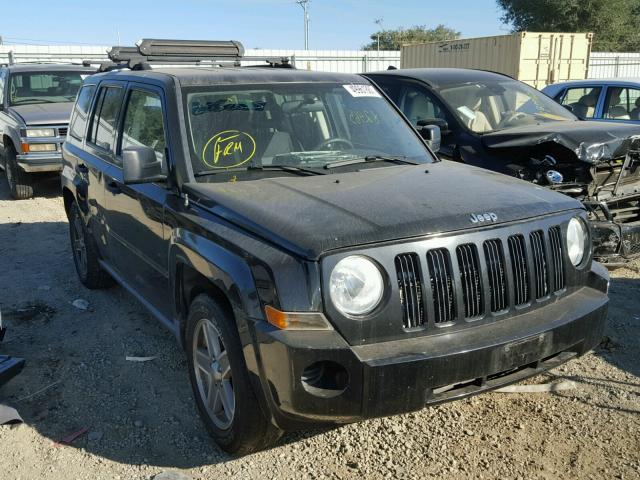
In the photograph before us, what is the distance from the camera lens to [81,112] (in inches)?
215

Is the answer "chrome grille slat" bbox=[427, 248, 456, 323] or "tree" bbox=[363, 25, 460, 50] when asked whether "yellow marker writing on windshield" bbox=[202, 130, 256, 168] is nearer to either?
"chrome grille slat" bbox=[427, 248, 456, 323]

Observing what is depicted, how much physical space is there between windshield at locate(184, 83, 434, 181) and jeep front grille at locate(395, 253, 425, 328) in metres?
1.14

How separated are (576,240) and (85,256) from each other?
412 centimetres

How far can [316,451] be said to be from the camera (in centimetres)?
323

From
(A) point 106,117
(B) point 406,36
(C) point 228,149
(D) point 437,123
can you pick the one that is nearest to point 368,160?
(C) point 228,149

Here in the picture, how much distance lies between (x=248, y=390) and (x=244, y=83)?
6.51ft

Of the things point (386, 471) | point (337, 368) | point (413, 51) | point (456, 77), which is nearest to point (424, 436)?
point (386, 471)

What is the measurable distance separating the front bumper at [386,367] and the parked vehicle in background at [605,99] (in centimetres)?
708

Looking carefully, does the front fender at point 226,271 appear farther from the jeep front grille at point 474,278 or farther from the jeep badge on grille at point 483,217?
the jeep badge on grille at point 483,217

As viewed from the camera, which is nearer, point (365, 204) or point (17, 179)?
point (365, 204)

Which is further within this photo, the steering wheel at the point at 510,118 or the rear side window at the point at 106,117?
the steering wheel at the point at 510,118

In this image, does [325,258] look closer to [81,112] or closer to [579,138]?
[81,112]

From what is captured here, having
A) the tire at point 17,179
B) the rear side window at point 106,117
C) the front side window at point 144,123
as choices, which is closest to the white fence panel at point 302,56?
the tire at point 17,179

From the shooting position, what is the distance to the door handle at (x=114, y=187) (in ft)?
14.2
